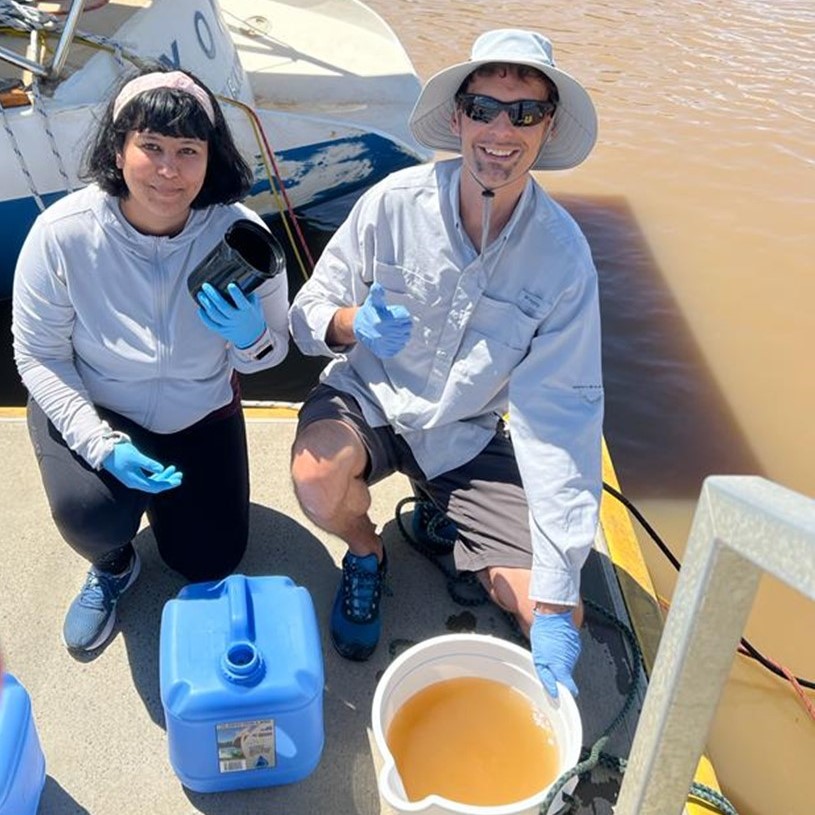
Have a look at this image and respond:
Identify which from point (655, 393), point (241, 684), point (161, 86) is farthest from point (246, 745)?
point (655, 393)

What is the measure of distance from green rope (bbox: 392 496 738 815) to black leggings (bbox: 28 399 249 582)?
52 cm

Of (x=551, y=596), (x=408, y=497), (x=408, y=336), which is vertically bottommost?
(x=408, y=497)

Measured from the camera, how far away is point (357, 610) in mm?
2230

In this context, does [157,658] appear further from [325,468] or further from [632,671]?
[632,671]

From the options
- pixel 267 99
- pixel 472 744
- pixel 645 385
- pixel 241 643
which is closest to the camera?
pixel 241 643

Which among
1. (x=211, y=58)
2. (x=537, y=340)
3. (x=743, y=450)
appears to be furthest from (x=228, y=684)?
(x=211, y=58)

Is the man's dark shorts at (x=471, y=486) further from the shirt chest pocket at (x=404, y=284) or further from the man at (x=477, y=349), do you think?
the shirt chest pocket at (x=404, y=284)

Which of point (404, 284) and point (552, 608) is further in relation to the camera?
point (404, 284)

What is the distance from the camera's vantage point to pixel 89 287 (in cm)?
207

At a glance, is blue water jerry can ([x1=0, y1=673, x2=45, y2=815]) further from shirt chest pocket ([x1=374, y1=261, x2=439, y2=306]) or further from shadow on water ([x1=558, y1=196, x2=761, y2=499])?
shadow on water ([x1=558, y1=196, x2=761, y2=499])

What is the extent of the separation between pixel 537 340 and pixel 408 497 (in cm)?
79

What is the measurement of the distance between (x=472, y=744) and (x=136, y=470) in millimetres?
956

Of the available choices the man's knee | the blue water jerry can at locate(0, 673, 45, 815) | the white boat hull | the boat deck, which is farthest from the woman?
the white boat hull

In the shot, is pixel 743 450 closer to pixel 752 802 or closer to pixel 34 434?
pixel 752 802
